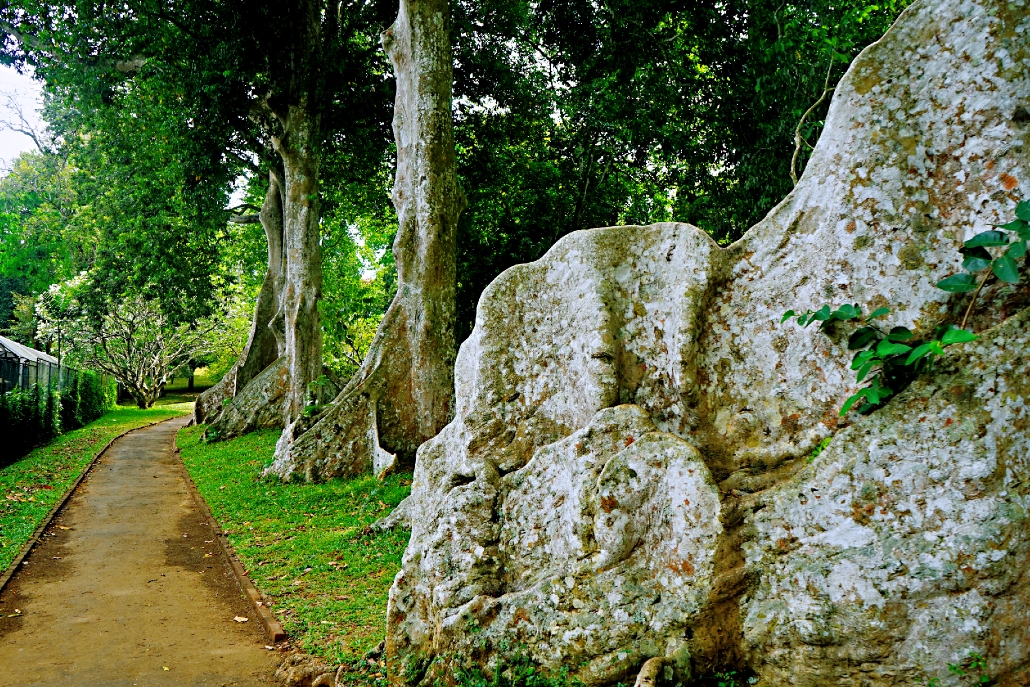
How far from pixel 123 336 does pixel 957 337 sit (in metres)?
41.2

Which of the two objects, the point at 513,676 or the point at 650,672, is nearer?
the point at 650,672

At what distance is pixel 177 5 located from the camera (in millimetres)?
16219

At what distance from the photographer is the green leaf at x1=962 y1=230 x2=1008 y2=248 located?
3.45 m

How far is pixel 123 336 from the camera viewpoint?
38281 mm

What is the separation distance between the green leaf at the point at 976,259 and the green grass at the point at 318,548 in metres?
4.64

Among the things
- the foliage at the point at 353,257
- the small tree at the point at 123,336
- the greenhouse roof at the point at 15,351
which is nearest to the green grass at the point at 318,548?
the greenhouse roof at the point at 15,351

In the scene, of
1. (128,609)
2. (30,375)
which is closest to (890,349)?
(128,609)

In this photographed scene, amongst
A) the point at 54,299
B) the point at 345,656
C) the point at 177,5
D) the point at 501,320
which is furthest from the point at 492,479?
the point at 54,299

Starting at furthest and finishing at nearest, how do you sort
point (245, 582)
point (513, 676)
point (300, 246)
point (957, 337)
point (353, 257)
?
point (353, 257)
point (300, 246)
point (245, 582)
point (513, 676)
point (957, 337)

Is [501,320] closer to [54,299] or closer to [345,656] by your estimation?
[345,656]

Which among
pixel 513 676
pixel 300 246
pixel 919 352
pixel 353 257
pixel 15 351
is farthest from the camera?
pixel 353 257

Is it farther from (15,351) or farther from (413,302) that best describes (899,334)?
(15,351)

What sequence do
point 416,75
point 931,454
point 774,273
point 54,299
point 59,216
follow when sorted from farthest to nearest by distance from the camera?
point 59,216 → point 54,299 → point 416,75 → point 774,273 → point 931,454

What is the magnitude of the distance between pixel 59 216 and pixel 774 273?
47506 mm
